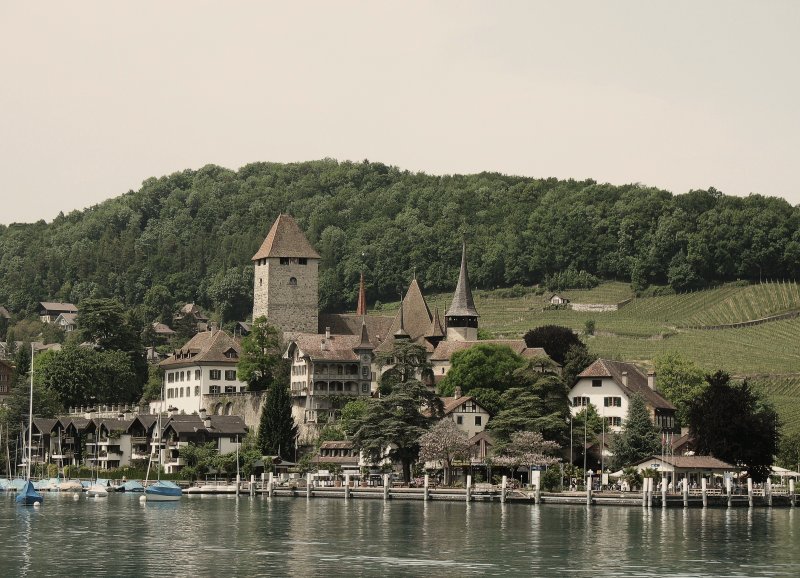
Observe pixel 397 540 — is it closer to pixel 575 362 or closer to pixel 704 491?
pixel 704 491

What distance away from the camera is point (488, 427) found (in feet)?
355

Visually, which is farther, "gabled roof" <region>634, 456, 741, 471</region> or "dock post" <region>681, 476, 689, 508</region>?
"gabled roof" <region>634, 456, 741, 471</region>

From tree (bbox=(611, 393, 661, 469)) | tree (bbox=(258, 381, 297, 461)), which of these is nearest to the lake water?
tree (bbox=(611, 393, 661, 469))

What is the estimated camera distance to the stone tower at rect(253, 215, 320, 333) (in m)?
137

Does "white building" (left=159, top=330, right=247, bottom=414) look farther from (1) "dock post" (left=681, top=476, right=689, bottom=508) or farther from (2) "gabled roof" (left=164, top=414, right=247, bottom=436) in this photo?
(1) "dock post" (left=681, top=476, right=689, bottom=508)

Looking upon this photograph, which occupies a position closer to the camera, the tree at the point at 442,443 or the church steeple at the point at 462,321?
the tree at the point at 442,443

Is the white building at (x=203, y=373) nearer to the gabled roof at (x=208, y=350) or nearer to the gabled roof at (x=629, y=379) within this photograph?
the gabled roof at (x=208, y=350)

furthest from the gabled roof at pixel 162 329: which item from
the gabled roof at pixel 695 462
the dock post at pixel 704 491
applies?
the dock post at pixel 704 491

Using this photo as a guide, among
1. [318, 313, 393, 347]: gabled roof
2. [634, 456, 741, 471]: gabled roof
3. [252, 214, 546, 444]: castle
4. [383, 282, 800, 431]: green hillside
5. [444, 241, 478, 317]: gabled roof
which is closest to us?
[634, 456, 741, 471]: gabled roof

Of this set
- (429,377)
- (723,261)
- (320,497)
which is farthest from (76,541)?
(723,261)

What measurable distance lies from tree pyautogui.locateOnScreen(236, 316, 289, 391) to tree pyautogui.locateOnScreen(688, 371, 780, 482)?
37413 millimetres

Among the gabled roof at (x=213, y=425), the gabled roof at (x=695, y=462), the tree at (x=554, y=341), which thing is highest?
the tree at (x=554, y=341)

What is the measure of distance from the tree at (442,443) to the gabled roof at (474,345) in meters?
15.6

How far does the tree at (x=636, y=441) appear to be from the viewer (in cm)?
10350
